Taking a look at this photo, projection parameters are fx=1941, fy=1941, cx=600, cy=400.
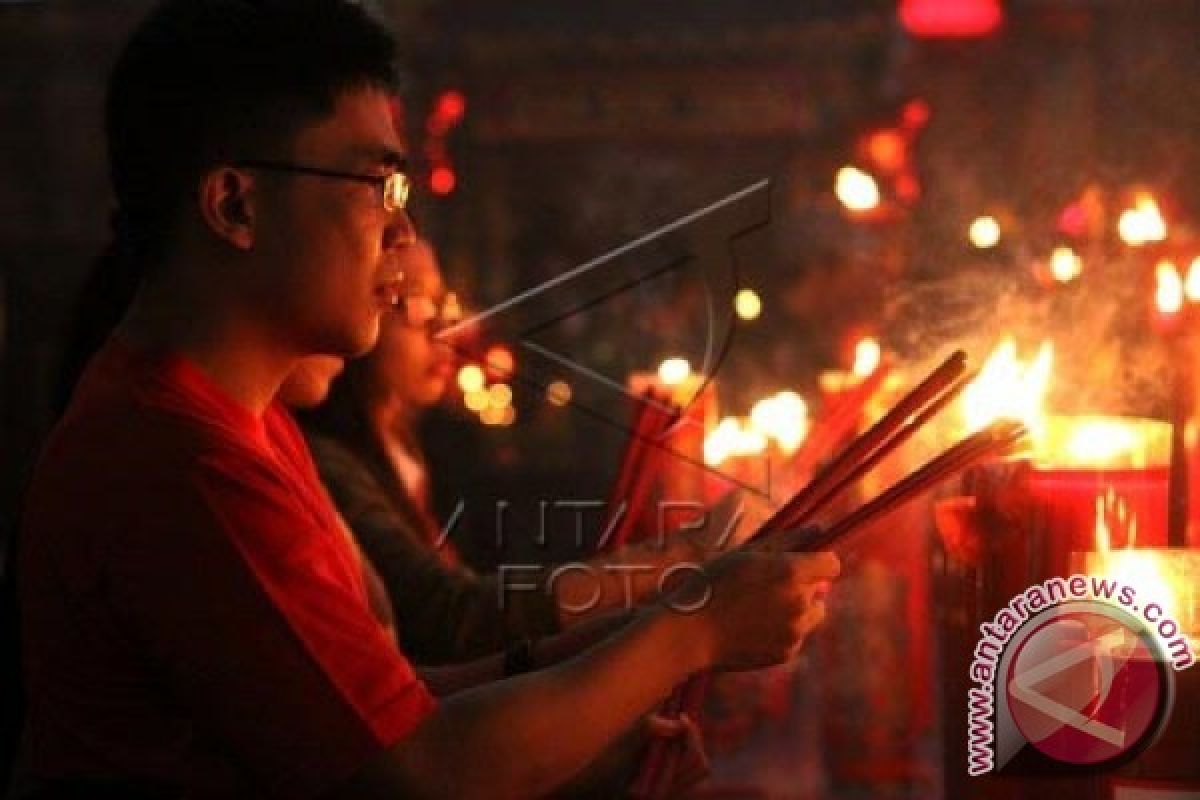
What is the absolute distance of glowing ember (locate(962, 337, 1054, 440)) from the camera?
1.99m

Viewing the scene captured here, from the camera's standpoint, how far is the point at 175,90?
155cm

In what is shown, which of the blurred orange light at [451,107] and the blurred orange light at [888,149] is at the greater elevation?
the blurred orange light at [451,107]

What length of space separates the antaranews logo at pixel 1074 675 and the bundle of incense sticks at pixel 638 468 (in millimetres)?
647

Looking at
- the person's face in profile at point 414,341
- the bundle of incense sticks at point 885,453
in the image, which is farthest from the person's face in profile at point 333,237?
the person's face in profile at point 414,341

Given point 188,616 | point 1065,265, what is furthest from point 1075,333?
point 188,616

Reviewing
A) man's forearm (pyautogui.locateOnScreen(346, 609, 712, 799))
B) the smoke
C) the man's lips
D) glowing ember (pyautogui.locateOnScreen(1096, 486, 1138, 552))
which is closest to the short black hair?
the man's lips

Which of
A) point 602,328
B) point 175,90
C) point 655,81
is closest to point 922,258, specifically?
point 655,81

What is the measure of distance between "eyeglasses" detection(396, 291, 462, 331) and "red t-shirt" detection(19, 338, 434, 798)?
47.3 inches

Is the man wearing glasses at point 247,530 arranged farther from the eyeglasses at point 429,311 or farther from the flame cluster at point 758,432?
the eyeglasses at point 429,311

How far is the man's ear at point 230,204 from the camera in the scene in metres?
1.51

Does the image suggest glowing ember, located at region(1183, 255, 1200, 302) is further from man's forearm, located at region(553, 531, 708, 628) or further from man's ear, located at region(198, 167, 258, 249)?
man's ear, located at region(198, 167, 258, 249)

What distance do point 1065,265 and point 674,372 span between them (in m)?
0.66

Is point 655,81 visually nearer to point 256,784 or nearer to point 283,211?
point 283,211

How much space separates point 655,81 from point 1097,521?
97 cm
